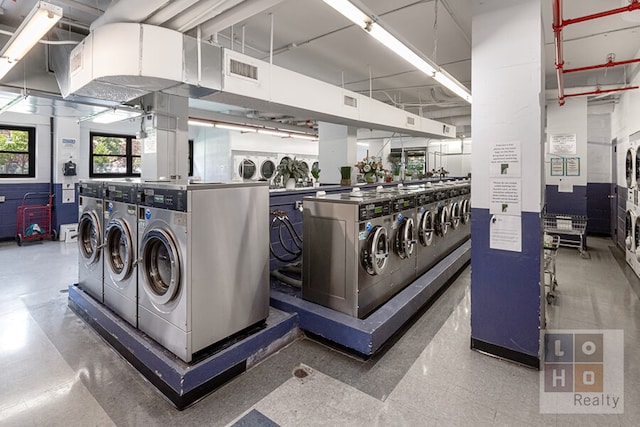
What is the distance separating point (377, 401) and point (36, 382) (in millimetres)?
2472

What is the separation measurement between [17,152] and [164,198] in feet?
24.8

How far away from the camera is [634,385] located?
241 cm

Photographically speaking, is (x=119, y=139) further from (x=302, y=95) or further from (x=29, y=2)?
(x=302, y=95)

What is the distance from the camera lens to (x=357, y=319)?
293 centimetres

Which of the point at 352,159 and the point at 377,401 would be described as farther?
the point at 352,159

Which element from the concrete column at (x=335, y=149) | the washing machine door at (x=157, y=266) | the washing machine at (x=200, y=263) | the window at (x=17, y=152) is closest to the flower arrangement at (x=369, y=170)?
the concrete column at (x=335, y=149)

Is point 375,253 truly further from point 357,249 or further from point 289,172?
point 289,172

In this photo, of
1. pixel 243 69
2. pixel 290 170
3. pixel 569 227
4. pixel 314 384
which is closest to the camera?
pixel 314 384

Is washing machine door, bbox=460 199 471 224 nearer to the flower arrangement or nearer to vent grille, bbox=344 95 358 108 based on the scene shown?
the flower arrangement

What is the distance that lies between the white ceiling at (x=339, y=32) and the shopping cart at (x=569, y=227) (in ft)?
8.78

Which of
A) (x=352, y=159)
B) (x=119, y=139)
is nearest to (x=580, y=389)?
(x=352, y=159)

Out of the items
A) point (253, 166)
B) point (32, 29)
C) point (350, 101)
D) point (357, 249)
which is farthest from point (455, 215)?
point (253, 166)

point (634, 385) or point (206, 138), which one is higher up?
point (206, 138)

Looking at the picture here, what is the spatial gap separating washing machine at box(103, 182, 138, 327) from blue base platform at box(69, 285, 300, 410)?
0.13 m
